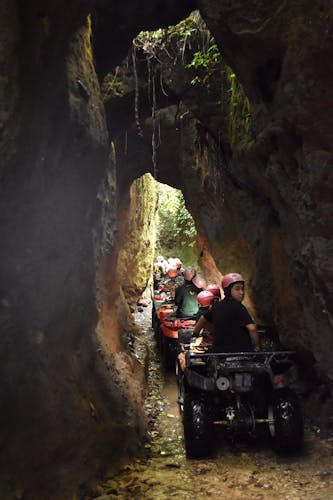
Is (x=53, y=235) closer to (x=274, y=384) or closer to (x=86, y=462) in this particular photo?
(x=86, y=462)

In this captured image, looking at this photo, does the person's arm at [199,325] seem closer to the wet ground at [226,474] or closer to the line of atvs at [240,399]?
the line of atvs at [240,399]

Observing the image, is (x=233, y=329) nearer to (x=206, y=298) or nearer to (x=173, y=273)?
(x=206, y=298)

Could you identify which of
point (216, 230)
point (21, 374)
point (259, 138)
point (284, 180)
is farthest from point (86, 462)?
point (216, 230)

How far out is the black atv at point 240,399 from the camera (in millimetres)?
4973

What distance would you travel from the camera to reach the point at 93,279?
712cm

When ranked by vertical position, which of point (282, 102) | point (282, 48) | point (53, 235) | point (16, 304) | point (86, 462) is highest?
point (282, 48)

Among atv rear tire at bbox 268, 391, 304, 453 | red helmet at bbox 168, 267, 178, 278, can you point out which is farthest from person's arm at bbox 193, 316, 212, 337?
red helmet at bbox 168, 267, 178, 278

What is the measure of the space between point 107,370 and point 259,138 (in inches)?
161

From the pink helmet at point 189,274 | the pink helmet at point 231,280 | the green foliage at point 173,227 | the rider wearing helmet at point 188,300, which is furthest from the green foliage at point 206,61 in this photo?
the green foliage at point 173,227

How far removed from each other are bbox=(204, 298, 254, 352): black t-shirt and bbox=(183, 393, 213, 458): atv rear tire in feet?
2.57

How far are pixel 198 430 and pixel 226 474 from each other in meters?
0.57

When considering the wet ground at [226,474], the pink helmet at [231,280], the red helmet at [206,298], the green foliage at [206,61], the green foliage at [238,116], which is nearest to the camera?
the wet ground at [226,474]

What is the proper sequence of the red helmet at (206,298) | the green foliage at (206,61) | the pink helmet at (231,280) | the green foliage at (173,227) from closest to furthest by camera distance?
the pink helmet at (231,280), the red helmet at (206,298), the green foliage at (206,61), the green foliage at (173,227)

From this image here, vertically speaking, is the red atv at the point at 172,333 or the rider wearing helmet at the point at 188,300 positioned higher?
the rider wearing helmet at the point at 188,300
